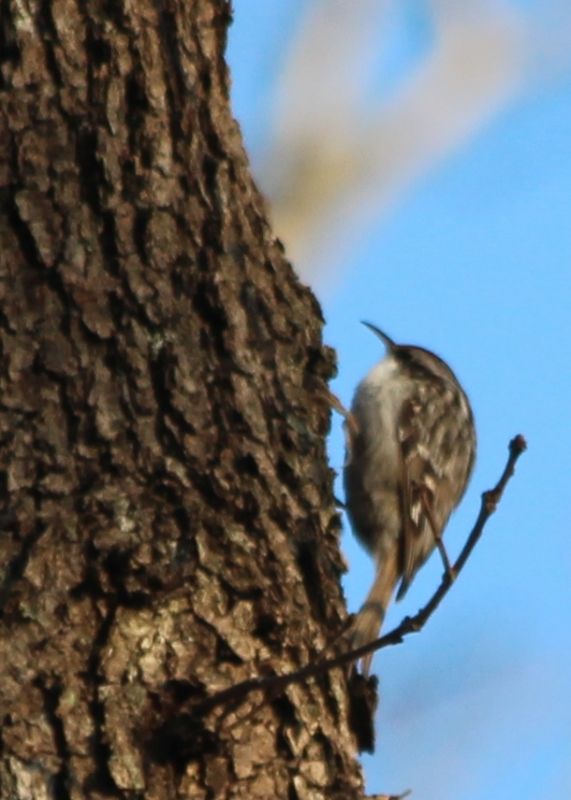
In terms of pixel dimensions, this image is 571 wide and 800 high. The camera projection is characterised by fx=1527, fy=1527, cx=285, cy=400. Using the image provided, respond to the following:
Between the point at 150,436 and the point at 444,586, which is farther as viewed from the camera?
the point at 150,436

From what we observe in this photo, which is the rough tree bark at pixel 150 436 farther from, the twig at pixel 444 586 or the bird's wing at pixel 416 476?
the bird's wing at pixel 416 476

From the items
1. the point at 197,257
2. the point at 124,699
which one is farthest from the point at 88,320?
the point at 124,699

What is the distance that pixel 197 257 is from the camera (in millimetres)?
2420

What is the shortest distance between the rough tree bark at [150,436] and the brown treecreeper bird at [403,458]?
123cm

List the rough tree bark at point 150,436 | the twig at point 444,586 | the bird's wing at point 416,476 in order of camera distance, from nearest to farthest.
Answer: the twig at point 444,586
the rough tree bark at point 150,436
the bird's wing at point 416,476

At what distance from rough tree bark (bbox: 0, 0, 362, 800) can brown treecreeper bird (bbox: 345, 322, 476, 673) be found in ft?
4.04

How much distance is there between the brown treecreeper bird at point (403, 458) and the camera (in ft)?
12.4

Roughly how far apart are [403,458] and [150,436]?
183cm

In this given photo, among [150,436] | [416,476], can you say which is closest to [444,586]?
[150,436]

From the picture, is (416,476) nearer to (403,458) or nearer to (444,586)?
(403,458)

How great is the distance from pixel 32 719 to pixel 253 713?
0.29 metres

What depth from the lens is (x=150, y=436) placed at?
2.21 m

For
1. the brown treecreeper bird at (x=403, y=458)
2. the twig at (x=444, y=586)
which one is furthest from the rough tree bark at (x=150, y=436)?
the brown treecreeper bird at (x=403, y=458)

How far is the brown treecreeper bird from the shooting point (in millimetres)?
3789
